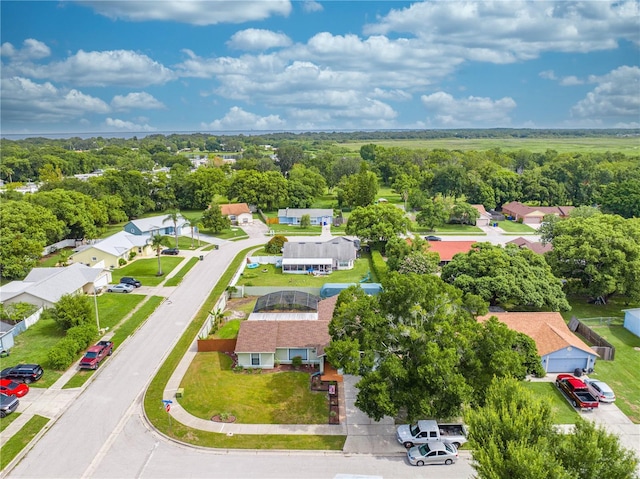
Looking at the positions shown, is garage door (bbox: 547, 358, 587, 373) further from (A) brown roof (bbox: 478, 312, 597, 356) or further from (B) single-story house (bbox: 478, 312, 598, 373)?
(A) brown roof (bbox: 478, 312, 597, 356)

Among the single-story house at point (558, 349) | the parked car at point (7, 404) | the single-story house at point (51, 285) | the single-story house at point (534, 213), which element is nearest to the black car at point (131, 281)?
the single-story house at point (51, 285)

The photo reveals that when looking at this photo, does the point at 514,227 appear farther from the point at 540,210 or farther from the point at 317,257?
the point at 317,257

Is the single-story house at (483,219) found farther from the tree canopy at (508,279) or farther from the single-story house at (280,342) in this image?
the single-story house at (280,342)

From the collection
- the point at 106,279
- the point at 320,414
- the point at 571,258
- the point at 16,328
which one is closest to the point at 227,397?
the point at 320,414

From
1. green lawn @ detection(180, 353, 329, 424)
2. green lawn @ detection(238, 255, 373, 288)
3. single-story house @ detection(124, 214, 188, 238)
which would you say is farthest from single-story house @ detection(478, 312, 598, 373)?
single-story house @ detection(124, 214, 188, 238)

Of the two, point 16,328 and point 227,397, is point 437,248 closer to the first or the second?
point 227,397

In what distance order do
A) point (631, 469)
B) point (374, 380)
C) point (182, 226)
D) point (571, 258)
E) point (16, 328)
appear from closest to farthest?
point (631, 469)
point (374, 380)
point (16, 328)
point (571, 258)
point (182, 226)

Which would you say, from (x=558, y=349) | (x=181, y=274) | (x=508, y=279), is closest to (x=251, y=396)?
(x=558, y=349)
